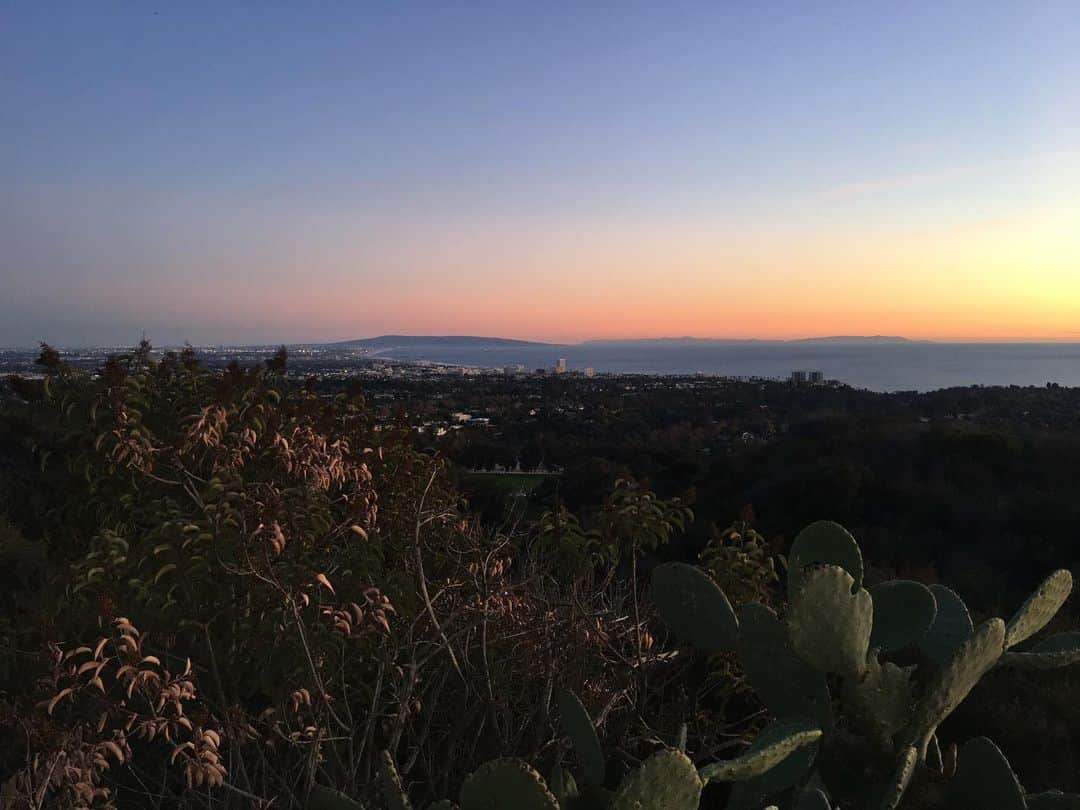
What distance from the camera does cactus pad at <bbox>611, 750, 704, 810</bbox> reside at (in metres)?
1.30

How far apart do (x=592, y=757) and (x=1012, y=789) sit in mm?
939

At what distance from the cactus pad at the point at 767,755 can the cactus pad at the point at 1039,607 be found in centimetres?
58

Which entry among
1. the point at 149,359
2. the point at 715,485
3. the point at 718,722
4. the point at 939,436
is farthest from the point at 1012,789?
the point at 939,436

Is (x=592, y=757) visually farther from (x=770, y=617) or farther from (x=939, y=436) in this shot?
(x=939, y=436)

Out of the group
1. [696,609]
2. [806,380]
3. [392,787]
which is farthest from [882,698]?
[806,380]

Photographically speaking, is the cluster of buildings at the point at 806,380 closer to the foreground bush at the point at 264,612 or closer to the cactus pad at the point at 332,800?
the foreground bush at the point at 264,612

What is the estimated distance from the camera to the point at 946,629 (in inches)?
87.1

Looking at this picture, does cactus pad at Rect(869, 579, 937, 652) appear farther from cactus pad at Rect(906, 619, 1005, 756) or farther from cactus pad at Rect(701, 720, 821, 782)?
cactus pad at Rect(701, 720, 821, 782)

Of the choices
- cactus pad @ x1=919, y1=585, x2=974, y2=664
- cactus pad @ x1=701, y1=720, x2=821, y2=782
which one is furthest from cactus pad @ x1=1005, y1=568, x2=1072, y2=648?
cactus pad @ x1=701, y1=720, x2=821, y2=782

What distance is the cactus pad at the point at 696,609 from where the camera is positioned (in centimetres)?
213

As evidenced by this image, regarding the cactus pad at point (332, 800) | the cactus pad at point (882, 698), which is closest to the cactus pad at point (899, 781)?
the cactus pad at point (882, 698)

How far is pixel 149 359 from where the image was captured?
3406mm

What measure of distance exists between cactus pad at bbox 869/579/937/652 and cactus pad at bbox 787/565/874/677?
409mm

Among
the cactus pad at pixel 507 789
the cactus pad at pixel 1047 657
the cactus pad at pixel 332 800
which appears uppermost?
the cactus pad at pixel 1047 657
